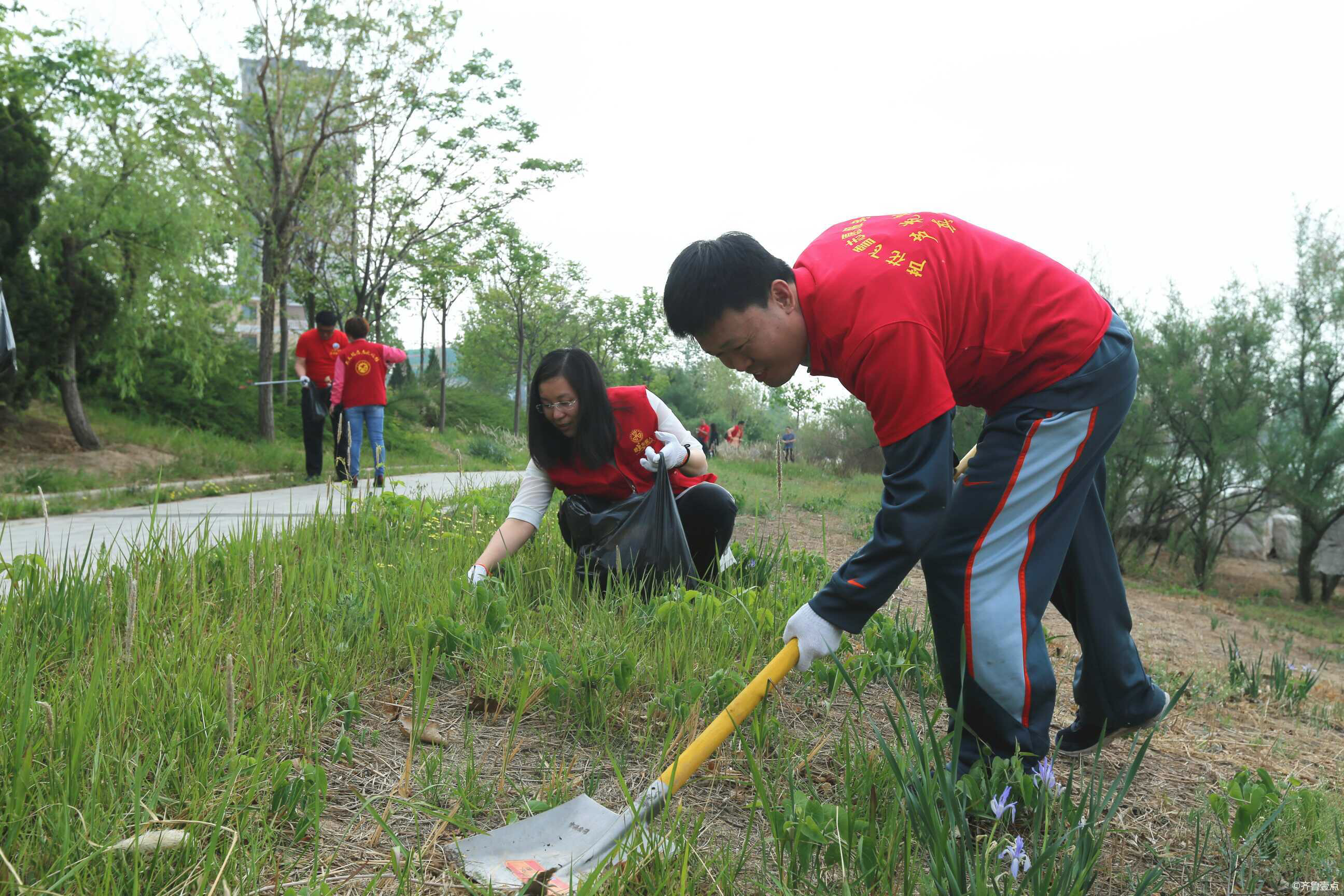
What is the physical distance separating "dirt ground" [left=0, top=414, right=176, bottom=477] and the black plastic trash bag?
7010mm

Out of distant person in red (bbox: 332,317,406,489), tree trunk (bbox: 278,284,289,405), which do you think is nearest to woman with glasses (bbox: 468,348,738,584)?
distant person in red (bbox: 332,317,406,489)

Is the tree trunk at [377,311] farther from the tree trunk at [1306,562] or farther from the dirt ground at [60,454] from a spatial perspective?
the tree trunk at [1306,562]

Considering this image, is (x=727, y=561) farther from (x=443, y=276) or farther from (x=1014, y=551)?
(x=443, y=276)

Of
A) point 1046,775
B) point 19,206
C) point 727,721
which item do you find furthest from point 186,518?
point 1046,775

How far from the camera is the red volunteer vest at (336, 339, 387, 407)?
25.6 ft

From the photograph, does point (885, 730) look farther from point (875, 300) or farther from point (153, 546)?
point (153, 546)

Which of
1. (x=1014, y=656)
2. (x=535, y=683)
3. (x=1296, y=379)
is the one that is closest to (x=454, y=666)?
(x=535, y=683)

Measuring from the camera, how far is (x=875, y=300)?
6.10 feet

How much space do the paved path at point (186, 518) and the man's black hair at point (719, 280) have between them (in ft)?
5.69

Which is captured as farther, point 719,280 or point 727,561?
point 727,561

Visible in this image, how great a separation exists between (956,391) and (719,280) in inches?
26.2

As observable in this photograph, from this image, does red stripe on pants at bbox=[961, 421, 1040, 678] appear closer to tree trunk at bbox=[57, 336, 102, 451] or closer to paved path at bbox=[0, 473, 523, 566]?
paved path at bbox=[0, 473, 523, 566]

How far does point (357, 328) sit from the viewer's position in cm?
803

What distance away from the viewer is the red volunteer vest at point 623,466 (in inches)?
140
